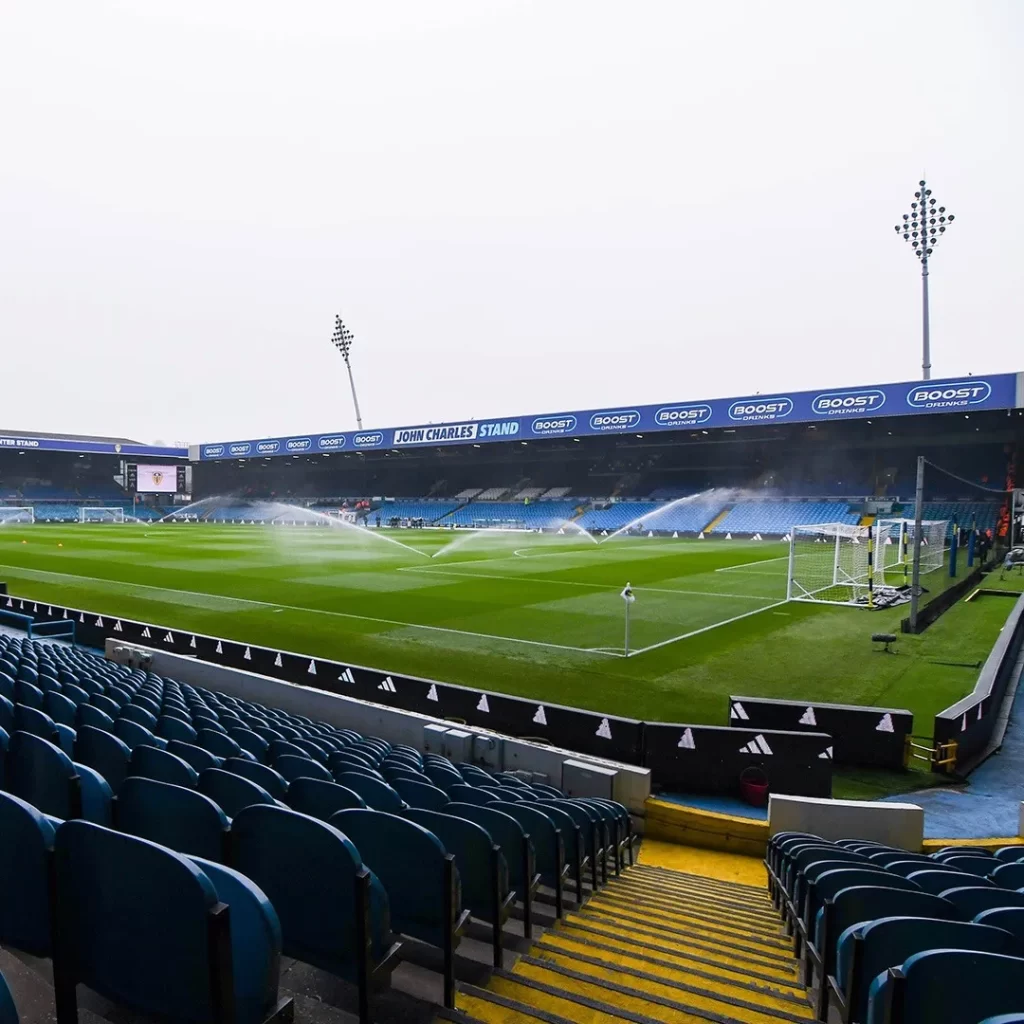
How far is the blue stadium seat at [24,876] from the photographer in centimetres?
222

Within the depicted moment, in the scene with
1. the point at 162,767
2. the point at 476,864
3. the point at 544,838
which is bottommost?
the point at 544,838

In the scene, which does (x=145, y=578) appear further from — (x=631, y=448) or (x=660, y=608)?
(x=631, y=448)

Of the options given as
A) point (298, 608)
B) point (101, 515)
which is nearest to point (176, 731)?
point (298, 608)

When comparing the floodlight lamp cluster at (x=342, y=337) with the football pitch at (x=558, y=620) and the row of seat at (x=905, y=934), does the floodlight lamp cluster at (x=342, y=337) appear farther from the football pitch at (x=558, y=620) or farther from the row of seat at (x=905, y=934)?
the row of seat at (x=905, y=934)

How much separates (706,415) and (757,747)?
49621mm

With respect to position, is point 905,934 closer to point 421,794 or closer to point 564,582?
point 421,794

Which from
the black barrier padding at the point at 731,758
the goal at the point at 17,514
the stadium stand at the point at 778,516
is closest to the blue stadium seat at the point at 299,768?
the black barrier padding at the point at 731,758

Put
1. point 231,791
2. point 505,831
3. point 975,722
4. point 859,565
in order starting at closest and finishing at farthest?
point 231,791, point 505,831, point 975,722, point 859,565

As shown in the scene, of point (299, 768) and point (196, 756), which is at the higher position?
→ point (196, 756)

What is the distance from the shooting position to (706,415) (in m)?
56.2

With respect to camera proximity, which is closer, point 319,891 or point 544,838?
point 319,891

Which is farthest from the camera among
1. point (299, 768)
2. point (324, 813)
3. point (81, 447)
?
point (81, 447)

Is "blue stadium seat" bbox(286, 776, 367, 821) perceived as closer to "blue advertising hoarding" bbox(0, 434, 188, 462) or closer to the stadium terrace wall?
the stadium terrace wall

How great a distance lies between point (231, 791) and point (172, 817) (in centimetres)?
64
